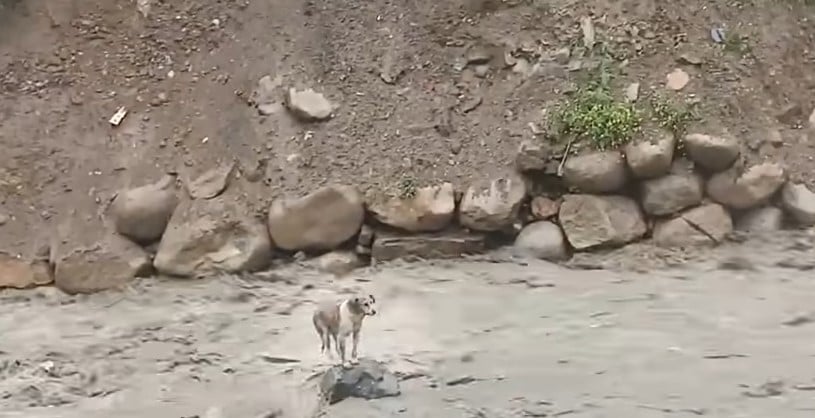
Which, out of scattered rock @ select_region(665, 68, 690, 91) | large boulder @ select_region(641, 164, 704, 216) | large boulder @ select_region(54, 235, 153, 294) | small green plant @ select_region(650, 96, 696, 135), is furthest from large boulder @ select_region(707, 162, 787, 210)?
large boulder @ select_region(54, 235, 153, 294)

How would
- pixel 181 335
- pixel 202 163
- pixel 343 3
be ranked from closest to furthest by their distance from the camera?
1. pixel 181 335
2. pixel 202 163
3. pixel 343 3

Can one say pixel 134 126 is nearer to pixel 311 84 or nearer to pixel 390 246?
pixel 311 84

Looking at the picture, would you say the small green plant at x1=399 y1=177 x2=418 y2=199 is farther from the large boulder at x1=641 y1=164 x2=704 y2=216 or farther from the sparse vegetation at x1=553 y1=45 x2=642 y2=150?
the large boulder at x1=641 y1=164 x2=704 y2=216

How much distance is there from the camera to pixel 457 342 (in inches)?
207

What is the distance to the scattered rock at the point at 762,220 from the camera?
6238 millimetres

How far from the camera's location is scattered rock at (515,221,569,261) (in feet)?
20.5

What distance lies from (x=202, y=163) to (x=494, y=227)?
201 cm

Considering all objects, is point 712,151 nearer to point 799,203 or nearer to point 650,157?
point 650,157

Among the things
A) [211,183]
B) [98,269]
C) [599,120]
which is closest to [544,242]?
[599,120]

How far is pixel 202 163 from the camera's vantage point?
22.6ft

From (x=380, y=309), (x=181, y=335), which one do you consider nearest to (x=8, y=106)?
(x=181, y=335)

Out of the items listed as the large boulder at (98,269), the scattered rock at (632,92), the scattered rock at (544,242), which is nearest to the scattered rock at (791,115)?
the scattered rock at (632,92)

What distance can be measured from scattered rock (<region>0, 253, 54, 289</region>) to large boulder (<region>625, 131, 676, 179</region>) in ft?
12.1

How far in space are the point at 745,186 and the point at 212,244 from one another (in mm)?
3262
